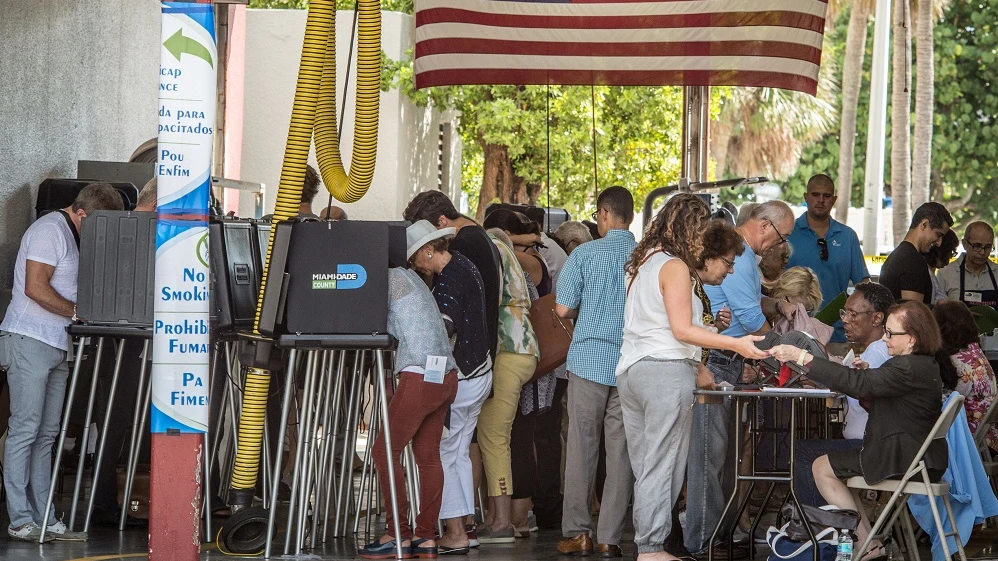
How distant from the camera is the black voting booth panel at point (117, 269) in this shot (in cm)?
672

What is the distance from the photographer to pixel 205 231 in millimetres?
5789

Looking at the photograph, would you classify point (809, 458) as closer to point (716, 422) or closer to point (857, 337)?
point (716, 422)

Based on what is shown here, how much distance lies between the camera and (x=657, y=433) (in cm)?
610

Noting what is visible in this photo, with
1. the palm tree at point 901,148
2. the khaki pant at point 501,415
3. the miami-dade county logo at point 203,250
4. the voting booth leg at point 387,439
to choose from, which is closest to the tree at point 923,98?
the palm tree at point 901,148

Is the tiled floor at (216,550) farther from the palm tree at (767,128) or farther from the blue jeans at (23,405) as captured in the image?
the palm tree at (767,128)

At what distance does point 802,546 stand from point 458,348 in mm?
1851

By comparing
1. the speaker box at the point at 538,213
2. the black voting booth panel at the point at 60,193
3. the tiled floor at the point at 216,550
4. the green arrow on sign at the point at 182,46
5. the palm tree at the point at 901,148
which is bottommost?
the tiled floor at the point at 216,550

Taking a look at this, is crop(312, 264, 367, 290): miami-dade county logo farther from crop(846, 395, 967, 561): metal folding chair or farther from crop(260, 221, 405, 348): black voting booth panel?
crop(846, 395, 967, 561): metal folding chair

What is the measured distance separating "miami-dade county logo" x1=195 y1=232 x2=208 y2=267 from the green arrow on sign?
75 centimetres

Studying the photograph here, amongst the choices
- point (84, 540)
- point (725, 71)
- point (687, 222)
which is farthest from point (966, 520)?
point (725, 71)

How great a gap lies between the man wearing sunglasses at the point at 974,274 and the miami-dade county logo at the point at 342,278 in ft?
16.1

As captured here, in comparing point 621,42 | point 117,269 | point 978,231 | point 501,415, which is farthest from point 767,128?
point 117,269

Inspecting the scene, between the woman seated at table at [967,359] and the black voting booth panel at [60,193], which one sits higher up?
the black voting booth panel at [60,193]

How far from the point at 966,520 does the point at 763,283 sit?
7.40 feet
